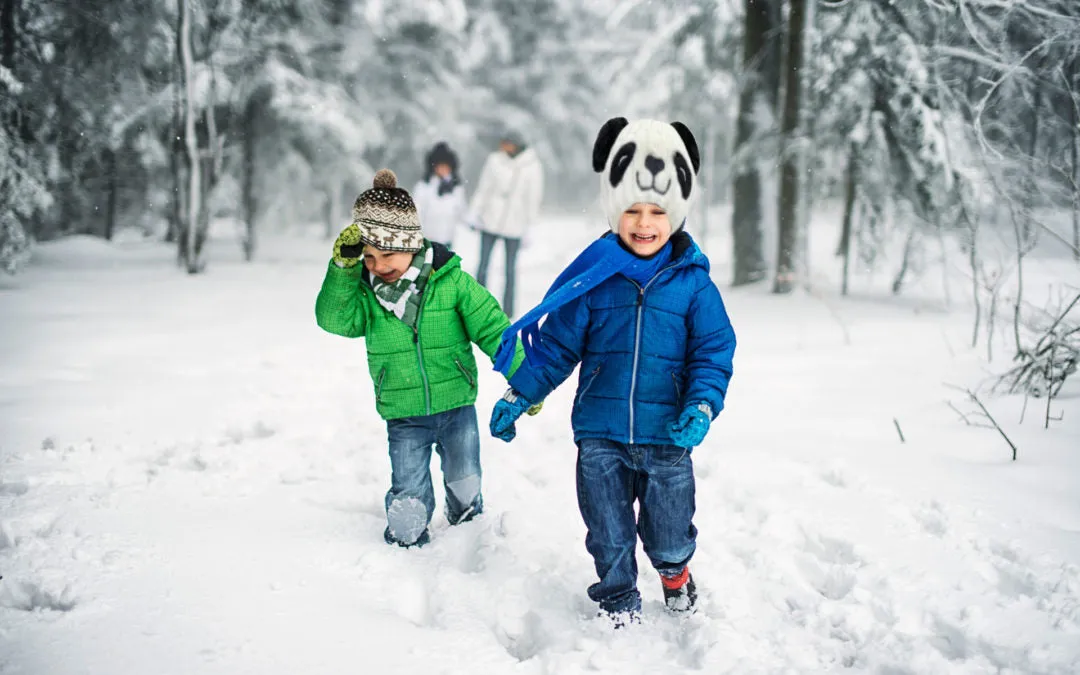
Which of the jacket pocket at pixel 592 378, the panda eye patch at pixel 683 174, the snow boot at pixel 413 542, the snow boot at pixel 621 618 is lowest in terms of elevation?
the snow boot at pixel 621 618

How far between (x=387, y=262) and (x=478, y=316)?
1.55 ft

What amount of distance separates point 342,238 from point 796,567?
2.40 metres

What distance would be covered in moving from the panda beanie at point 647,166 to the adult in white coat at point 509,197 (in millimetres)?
5791

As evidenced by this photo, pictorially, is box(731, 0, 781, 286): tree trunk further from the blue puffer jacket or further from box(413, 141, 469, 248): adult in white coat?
the blue puffer jacket

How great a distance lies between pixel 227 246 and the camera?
65.2ft

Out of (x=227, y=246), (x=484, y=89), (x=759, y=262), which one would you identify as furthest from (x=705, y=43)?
(x=484, y=89)

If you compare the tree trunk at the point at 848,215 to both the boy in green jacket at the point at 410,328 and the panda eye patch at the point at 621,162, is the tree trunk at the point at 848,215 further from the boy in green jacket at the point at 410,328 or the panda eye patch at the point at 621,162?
the panda eye patch at the point at 621,162

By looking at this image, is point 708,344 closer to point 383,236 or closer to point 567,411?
point 383,236

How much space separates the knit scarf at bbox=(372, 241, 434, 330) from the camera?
10.7 ft

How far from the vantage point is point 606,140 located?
2820 millimetres

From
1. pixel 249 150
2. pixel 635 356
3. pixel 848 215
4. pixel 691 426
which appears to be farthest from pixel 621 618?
pixel 249 150

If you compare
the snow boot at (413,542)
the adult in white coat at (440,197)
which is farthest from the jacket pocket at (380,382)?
the adult in white coat at (440,197)

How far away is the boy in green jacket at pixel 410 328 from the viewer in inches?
125

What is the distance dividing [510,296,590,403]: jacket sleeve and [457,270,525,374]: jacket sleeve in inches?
20.3
